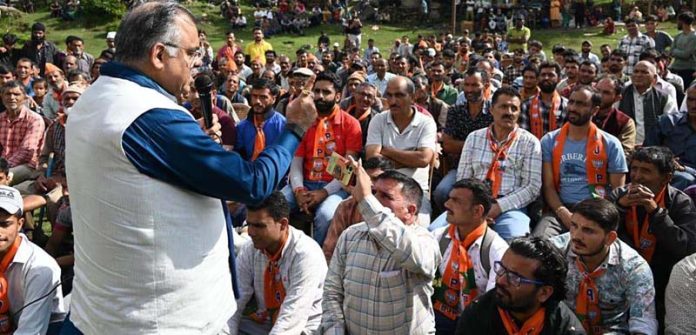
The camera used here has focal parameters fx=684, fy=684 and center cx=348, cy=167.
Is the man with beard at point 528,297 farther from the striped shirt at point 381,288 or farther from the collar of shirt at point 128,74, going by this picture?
the collar of shirt at point 128,74

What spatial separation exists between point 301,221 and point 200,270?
3.90 metres

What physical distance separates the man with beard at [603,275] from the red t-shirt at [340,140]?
2.60 metres

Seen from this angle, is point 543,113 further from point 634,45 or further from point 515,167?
point 634,45

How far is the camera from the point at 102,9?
99.4 ft

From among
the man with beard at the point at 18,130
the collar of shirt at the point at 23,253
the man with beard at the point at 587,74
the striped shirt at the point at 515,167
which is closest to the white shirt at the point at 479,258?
the striped shirt at the point at 515,167

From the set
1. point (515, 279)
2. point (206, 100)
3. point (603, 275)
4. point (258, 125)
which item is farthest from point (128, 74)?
point (258, 125)

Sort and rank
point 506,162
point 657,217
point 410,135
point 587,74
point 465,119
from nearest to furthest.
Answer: point 657,217, point 506,162, point 410,135, point 465,119, point 587,74

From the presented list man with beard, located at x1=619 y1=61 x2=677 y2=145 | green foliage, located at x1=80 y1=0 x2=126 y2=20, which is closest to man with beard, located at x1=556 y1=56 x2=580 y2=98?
man with beard, located at x1=619 y1=61 x2=677 y2=145

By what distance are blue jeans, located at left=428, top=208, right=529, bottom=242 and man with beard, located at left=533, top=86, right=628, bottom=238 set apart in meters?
0.14

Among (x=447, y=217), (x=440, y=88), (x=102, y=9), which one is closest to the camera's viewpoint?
(x=447, y=217)

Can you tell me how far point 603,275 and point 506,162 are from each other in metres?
1.74

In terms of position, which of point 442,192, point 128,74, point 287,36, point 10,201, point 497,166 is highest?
point 128,74

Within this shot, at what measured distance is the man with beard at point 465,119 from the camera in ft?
21.9

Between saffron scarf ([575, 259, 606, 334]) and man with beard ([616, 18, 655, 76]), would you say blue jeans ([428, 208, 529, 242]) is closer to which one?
saffron scarf ([575, 259, 606, 334])
